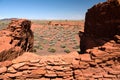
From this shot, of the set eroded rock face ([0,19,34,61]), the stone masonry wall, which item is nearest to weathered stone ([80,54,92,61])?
the stone masonry wall

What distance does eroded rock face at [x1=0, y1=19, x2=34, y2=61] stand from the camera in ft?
28.5

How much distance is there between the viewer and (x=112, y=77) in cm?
723

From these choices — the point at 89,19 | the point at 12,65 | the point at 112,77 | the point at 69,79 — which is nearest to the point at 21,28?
the point at 89,19

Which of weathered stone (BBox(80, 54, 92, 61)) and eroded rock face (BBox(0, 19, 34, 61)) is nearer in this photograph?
weathered stone (BBox(80, 54, 92, 61))

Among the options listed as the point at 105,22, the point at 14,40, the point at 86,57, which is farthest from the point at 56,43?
the point at 86,57

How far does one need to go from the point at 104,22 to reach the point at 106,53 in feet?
9.51

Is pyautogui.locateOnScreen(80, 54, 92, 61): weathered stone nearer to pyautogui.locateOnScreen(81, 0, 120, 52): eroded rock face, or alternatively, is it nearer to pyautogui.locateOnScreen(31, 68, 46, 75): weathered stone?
pyautogui.locateOnScreen(31, 68, 46, 75): weathered stone

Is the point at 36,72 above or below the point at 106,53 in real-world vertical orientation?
below

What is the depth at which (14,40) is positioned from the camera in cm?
1099

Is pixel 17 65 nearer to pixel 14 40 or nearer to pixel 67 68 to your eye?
pixel 67 68

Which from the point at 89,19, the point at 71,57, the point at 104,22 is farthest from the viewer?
the point at 89,19

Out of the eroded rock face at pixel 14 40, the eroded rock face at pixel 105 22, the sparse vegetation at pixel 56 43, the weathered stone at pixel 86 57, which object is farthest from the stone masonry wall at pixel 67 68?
the sparse vegetation at pixel 56 43

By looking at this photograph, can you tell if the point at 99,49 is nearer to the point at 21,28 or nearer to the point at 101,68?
the point at 101,68

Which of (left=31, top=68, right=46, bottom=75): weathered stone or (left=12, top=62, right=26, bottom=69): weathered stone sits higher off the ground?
(left=12, top=62, right=26, bottom=69): weathered stone
